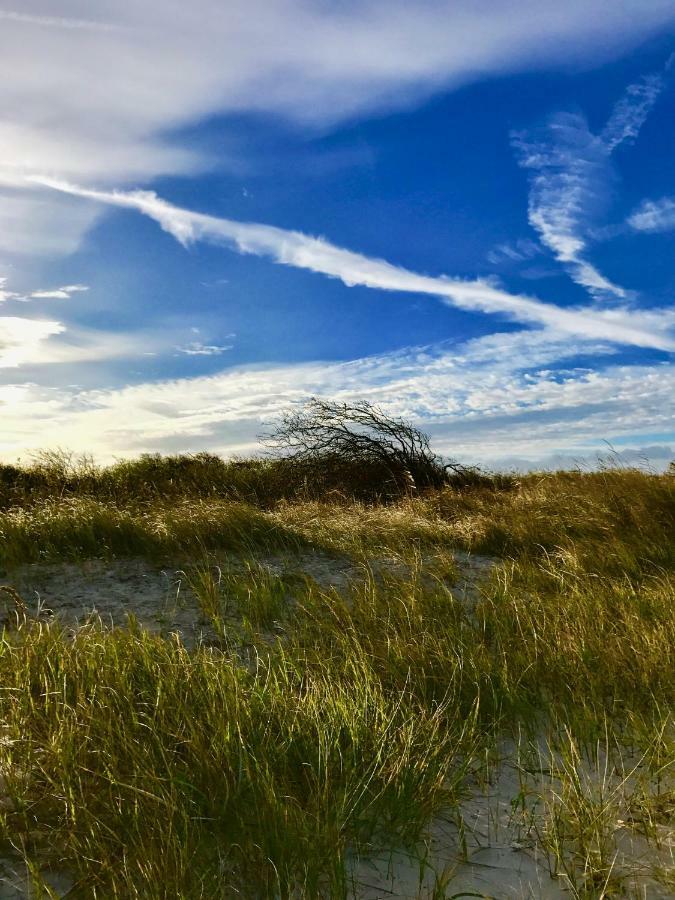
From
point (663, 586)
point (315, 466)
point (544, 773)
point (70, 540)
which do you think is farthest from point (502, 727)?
point (315, 466)

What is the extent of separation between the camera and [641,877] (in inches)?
84.8

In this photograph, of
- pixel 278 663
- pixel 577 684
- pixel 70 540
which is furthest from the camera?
pixel 70 540

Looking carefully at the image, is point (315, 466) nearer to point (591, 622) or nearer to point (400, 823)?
point (591, 622)

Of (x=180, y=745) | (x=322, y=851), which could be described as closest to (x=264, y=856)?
(x=322, y=851)

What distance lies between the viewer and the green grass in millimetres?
2090

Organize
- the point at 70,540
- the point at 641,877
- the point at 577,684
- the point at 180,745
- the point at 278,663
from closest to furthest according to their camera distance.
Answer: the point at 641,877 < the point at 180,745 < the point at 577,684 < the point at 278,663 < the point at 70,540

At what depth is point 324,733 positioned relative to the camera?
2441 mm

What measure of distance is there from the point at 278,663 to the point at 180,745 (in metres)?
1.02

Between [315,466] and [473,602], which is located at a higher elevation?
[315,466]

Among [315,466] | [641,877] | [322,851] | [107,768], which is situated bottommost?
[641,877]

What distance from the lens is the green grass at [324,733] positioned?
2.09 meters

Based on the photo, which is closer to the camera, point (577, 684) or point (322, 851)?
point (322, 851)

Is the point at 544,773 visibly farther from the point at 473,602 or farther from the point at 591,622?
the point at 473,602

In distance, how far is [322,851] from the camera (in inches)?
81.4
